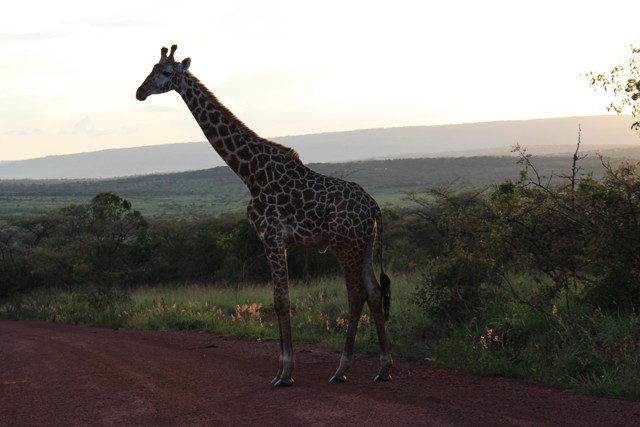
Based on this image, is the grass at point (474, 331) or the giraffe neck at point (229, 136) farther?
the giraffe neck at point (229, 136)

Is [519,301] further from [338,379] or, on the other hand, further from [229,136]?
[229,136]

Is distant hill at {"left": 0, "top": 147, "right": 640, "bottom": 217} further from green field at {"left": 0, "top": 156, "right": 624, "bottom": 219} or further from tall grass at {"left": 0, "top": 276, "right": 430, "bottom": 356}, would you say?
tall grass at {"left": 0, "top": 276, "right": 430, "bottom": 356}

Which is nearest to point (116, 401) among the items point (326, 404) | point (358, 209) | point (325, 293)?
point (326, 404)

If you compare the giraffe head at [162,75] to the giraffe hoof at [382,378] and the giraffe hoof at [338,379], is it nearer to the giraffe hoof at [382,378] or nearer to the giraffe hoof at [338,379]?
the giraffe hoof at [338,379]

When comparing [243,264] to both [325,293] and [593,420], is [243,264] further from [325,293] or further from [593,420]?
[593,420]

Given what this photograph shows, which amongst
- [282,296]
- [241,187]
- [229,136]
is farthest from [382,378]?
[241,187]

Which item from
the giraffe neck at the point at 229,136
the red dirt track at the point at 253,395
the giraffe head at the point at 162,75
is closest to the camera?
the red dirt track at the point at 253,395

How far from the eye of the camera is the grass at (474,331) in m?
8.33

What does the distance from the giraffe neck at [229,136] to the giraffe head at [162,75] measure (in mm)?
138

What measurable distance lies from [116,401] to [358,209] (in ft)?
11.0

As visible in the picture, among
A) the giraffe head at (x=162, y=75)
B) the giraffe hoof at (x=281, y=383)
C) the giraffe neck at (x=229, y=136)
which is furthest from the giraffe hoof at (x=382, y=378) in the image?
the giraffe head at (x=162, y=75)

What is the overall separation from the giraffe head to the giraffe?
1.12m

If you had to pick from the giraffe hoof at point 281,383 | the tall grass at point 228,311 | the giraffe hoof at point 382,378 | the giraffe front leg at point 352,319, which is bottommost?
the tall grass at point 228,311

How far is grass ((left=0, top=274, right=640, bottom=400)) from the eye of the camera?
833 centimetres
